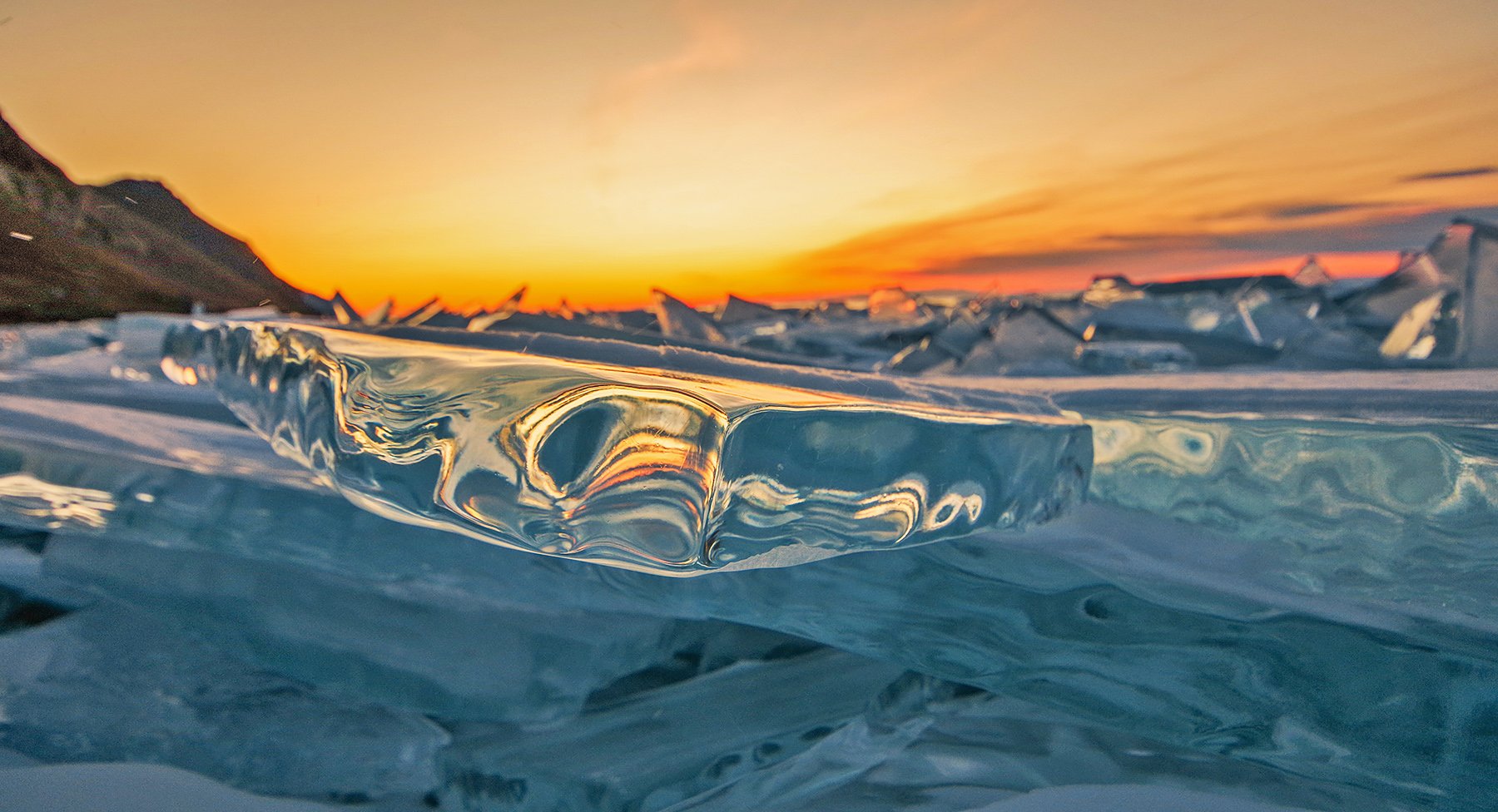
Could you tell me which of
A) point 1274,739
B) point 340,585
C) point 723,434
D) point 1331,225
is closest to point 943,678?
point 1274,739

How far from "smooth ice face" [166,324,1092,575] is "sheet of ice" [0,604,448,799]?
0.17 meters

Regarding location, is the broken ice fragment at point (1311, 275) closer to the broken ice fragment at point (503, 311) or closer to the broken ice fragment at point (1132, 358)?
the broken ice fragment at point (1132, 358)

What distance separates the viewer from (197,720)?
0.53m

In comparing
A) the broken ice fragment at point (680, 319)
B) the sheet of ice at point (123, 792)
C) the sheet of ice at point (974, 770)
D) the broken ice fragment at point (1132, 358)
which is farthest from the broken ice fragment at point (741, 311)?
the sheet of ice at point (123, 792)

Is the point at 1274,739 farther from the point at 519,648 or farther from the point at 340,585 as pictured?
the point at 340,585

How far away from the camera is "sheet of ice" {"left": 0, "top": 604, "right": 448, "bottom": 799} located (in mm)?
492

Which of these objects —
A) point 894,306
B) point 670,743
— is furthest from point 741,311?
point 670,743

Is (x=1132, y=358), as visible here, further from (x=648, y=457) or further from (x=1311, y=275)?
(x=648, y=457)

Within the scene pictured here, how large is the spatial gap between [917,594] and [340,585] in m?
0.49

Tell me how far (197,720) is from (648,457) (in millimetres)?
445

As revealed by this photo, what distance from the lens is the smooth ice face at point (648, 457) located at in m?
0.37

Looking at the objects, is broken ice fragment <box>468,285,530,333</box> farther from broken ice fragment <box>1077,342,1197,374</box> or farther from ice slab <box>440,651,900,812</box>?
broken ice fragment <box>1077,342,1197,374</box>

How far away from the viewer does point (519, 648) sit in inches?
21.6

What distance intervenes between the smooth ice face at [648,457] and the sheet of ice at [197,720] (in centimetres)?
17
